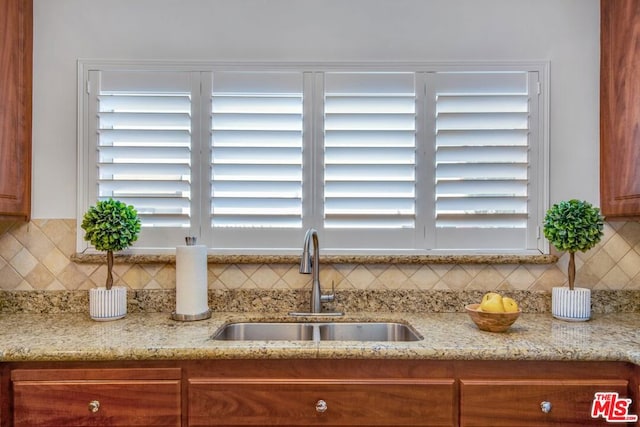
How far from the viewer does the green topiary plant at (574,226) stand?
165 cm

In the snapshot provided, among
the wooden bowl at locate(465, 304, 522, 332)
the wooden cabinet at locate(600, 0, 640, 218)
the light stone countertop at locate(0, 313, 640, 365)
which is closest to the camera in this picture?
the light stone countertop at locate(0, 313, 640, 365)

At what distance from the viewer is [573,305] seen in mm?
1668

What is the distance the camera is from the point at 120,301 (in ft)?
5.57

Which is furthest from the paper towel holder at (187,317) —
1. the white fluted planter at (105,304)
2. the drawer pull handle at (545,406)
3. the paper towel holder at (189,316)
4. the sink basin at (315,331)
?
the drawer pull handle at (545,406)

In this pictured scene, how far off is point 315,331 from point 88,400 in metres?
0.85

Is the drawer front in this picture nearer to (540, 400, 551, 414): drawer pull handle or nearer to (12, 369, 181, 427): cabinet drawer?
(12, 369, 181, 427): cabinet drawer

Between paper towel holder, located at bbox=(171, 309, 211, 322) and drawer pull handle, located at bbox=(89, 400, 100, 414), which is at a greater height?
paper towel holder, located at bbox=(171, 309, 211, 322)

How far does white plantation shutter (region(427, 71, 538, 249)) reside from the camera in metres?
1.86

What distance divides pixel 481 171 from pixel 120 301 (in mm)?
1712

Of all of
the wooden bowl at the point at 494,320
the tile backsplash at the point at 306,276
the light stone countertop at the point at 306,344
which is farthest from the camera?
the tile backsplash at the point at 306,276

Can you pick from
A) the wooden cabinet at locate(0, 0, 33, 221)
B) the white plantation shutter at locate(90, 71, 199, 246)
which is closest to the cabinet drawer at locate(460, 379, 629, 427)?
the white plantation shutter at locate(90, 71, 199, 246)

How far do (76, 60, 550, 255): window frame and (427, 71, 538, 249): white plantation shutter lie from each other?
4 cm

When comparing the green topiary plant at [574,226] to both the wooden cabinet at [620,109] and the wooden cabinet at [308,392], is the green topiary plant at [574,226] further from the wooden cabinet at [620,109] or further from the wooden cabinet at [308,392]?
the wooden cabinet at [308,392]

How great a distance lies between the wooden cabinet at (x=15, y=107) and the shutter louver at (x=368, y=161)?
1352 mm
